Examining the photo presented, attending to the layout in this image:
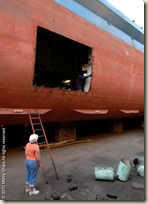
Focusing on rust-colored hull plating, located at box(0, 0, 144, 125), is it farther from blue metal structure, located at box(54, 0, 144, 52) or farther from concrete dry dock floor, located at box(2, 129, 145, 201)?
concrete dry dock floor, located at box(2, 129, 145, 201)

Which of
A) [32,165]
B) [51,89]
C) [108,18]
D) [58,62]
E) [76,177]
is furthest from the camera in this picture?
[108,18]

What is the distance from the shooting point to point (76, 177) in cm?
529

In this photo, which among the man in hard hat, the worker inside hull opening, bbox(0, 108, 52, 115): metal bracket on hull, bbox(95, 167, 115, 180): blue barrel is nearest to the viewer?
bbox(95, 167, 115, 180): blue barrel

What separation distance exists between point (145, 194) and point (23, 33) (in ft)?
18.6

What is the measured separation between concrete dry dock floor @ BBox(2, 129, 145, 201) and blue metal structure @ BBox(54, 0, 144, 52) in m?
6.04

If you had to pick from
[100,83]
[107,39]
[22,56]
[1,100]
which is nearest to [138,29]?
[107,39]

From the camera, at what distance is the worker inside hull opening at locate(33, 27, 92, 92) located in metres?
11.5

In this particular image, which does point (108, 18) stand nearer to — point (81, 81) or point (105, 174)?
point (81, 81)

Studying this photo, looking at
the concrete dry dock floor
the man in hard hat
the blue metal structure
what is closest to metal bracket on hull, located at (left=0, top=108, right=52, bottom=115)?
the concrete dry dock floor

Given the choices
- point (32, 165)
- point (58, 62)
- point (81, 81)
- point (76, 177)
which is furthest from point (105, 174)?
point (58, 62)

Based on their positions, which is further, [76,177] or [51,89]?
[51,89]

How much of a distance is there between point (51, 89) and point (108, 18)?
8.82 m

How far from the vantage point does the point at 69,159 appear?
702 centimetres

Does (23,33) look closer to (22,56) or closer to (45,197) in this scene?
(22,56)
